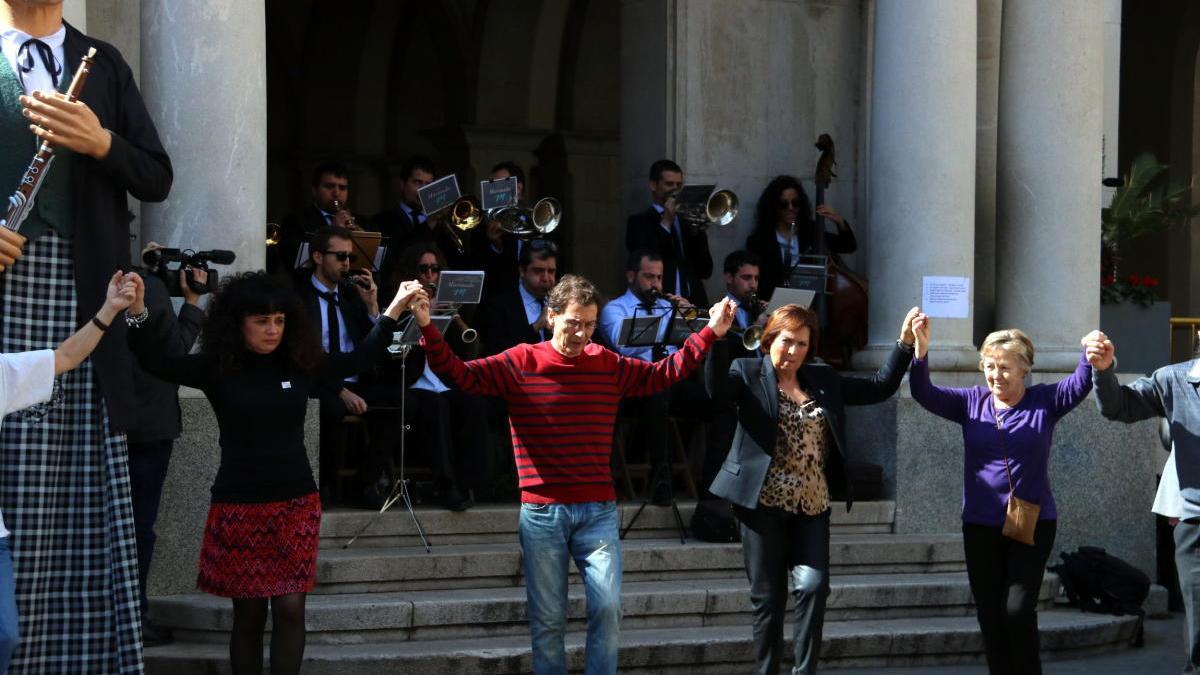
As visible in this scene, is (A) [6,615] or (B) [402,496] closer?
(A) [6,615]

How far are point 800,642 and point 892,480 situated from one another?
406cm

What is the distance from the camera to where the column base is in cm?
1209

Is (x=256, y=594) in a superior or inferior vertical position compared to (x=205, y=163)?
inferior

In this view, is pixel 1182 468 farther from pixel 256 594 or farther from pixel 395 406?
pixel 395 406

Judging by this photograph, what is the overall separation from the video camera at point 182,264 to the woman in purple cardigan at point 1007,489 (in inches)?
116

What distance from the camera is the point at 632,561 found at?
407 inches

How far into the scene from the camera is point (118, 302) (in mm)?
5840

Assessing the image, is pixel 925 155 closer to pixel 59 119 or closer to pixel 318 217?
pixel 318 217

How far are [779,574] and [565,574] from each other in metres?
1.06

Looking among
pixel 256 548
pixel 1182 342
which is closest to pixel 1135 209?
pixel 1182 342

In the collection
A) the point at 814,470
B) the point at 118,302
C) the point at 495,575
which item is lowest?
the point at 495,575

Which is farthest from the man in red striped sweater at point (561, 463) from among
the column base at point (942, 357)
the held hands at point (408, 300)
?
the column base at point (942, 357)

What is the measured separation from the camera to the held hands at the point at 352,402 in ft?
34.1

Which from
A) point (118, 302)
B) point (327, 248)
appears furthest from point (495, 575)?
point (118, 302)
